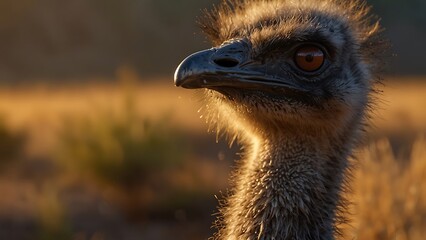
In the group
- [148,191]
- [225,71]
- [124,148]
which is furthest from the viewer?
[148,191]

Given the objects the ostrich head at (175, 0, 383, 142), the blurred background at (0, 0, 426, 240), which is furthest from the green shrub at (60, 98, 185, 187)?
the ostrich head at (175, 0, 383, 142)

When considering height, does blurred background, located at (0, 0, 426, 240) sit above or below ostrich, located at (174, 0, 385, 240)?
above

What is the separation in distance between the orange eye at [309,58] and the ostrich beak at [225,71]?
0.08 m

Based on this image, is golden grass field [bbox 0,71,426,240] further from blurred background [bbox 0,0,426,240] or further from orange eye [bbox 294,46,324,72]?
orange eye [bbox 294,46,324,72]

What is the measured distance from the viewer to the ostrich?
10.2ft

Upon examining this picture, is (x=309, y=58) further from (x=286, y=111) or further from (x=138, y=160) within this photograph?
(x=138, y=160)

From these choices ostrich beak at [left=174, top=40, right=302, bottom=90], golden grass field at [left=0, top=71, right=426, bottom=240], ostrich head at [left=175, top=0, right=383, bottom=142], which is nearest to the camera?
ostrich beak at [left=174, top=40, right=302, bottom=90]

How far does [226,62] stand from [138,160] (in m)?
5.89

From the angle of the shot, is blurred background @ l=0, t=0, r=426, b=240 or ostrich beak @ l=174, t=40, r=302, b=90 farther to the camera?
blurred background @ l=0, t=0, r=426, b=240

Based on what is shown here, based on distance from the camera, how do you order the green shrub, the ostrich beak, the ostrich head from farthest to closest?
the green shrub
the ostrich head
the ostrich beak

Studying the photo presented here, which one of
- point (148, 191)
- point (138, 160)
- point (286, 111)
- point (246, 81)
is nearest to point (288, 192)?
point (286, 111)

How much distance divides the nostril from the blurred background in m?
0.58

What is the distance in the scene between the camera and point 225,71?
309 centimetres

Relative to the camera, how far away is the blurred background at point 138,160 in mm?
5410
